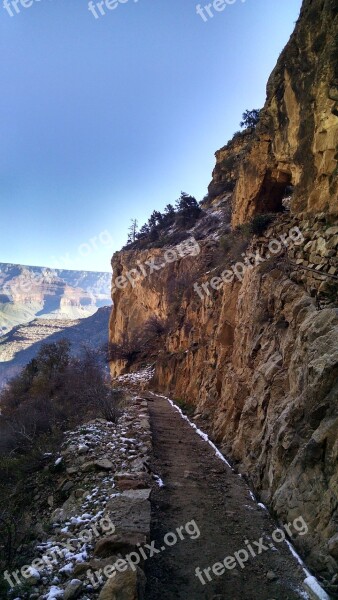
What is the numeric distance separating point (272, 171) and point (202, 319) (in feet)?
27.7

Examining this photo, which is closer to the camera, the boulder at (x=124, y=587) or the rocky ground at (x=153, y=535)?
the boulder at (x=124, y=587)

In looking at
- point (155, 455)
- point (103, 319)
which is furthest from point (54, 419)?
point (103, 319)

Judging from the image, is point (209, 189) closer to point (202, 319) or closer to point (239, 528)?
point (202, 319)

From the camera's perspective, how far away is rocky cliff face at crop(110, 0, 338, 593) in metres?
Result: 4.61

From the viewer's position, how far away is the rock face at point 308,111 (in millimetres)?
7395
